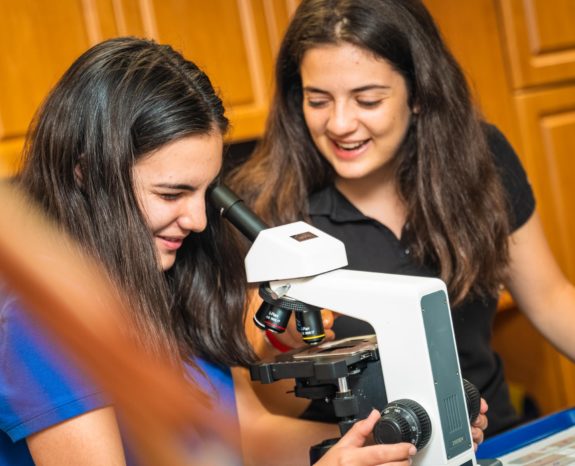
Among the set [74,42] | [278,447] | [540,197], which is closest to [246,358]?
[278,447]

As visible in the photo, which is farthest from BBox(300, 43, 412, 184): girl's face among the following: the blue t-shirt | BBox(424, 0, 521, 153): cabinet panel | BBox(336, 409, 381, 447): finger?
BBox(424, 0, 521, 153): cabinet panel

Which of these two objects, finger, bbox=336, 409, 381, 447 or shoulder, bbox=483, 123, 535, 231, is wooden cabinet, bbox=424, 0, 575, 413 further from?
finger, bbox=336, 409, 381, 447

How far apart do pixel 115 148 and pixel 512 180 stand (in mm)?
918

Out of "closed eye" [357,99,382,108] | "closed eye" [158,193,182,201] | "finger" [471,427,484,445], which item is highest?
"closed eye" [357,99,382,108]

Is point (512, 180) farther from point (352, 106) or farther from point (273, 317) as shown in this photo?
point (273, 317)

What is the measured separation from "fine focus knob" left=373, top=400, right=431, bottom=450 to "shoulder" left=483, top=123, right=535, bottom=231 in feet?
2.50

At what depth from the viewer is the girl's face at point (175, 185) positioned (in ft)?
3.16

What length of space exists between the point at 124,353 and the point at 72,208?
705mm

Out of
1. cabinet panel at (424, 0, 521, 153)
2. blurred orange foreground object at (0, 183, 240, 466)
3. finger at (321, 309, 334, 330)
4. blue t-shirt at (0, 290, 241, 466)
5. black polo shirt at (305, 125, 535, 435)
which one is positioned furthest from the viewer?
cabinet panel at (424, 0, 521, 153)

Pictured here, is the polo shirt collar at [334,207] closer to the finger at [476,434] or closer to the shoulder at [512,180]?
the shoulder at [512,180]

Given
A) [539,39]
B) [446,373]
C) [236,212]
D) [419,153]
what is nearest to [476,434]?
[446,373]

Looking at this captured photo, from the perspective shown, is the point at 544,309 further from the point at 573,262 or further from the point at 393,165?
the point at 573,262

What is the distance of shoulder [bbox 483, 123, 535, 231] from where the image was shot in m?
1.54

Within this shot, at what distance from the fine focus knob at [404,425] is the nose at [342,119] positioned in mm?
613
